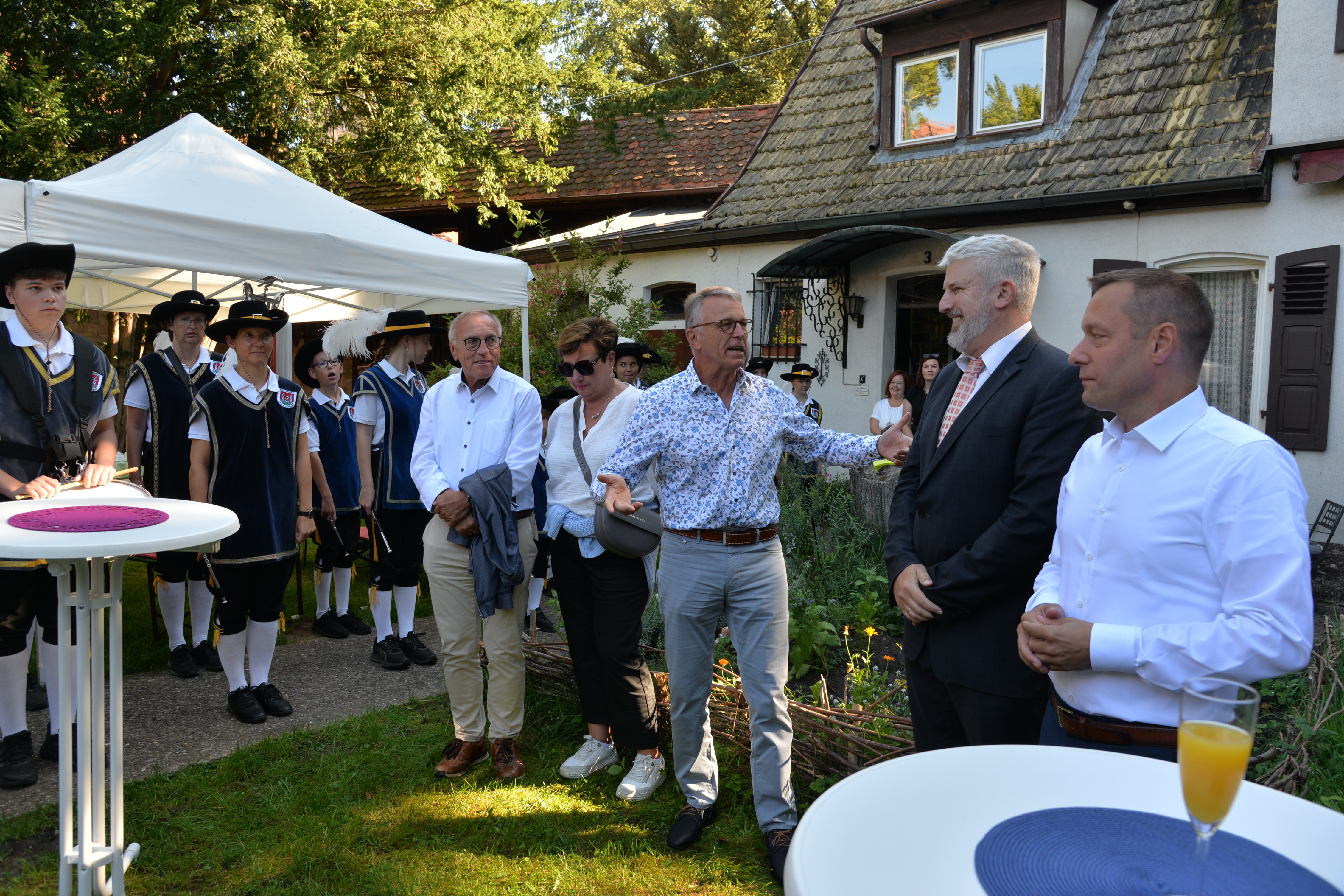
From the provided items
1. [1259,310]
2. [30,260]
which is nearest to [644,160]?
[1259,310]

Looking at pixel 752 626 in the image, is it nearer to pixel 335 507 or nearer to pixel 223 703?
pixel 223 703

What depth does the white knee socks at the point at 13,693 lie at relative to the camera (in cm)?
407

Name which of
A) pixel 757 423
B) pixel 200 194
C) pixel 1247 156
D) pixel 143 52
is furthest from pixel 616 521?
pixel 143 52

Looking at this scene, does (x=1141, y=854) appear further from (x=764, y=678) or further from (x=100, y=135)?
(x=100, y=135)

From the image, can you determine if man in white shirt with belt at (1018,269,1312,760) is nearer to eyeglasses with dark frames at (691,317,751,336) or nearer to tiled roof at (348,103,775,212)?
eyeglasses with dark frames at (691,317,751,336)

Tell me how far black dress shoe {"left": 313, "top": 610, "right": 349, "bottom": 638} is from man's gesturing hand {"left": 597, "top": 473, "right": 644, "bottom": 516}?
407 centimetres

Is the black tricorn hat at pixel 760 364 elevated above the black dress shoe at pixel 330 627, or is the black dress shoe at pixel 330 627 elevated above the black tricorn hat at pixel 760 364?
the black tricorn hat at pixel 760 364

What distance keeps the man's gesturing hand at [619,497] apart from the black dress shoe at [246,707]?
2.75 meters

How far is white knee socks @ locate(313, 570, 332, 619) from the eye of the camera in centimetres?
695

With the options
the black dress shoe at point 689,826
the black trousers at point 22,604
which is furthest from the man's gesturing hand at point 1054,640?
the black trousers at point 22,604

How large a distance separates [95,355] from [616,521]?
8.52 feet

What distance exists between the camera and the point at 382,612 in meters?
6.14

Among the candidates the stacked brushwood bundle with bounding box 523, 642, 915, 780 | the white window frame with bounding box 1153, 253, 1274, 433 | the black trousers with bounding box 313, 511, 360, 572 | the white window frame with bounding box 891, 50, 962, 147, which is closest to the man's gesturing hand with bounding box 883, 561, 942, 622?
the stacked brushwood bundle with bounding box 523, 642, 915, 780

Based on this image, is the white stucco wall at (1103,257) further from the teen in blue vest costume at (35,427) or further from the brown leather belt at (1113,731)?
the teen in blue vest costume at (35,427)
